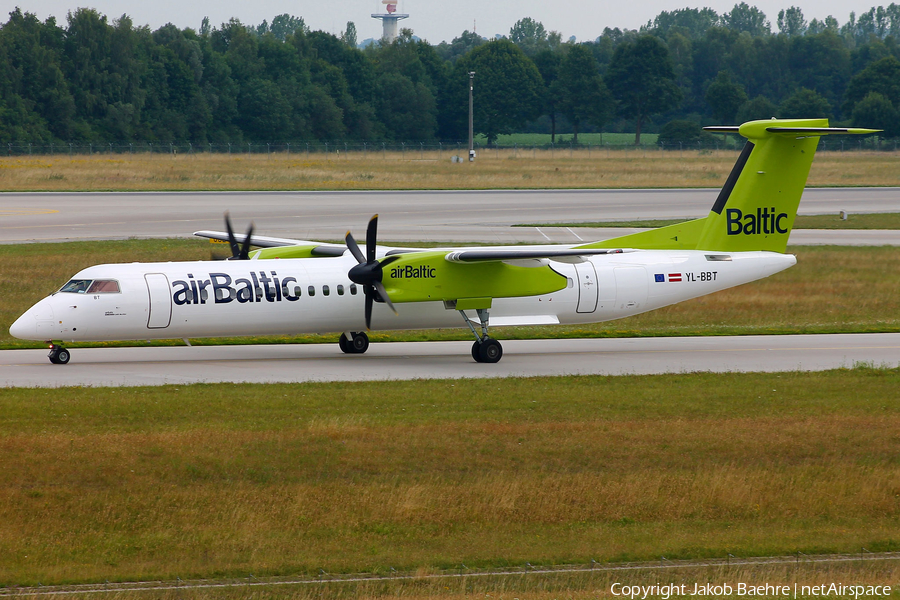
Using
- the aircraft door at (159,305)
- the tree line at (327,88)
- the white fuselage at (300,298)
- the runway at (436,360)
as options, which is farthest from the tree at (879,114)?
the aircraft door at (159,305)

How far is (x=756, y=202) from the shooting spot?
2762 centimetres

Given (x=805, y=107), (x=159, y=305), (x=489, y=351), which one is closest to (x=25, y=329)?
(x=159, y=305)

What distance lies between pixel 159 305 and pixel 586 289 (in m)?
11.2

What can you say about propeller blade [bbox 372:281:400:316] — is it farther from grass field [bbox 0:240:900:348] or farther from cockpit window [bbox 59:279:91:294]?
cockpit window [bbox 59:279:91:294]

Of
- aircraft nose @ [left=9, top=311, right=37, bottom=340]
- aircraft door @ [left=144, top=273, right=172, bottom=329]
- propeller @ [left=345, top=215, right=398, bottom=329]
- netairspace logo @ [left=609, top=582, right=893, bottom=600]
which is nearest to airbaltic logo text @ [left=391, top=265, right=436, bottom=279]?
propeller @ [left=345, top=215, right=398, bottom=329]

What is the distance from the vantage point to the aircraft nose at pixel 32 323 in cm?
2298

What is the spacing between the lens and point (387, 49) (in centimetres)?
15225

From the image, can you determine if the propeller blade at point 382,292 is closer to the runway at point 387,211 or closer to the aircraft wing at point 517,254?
the aircraft wing at point 517,254

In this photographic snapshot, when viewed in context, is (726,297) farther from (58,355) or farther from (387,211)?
(387,211)

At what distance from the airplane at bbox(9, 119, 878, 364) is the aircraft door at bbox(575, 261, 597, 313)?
3 cm

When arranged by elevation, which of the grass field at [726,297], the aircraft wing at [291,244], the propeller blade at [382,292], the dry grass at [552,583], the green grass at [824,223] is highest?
the aircraft wing at [291,244]


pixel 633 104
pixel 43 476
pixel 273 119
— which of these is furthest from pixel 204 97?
pixel 43 476

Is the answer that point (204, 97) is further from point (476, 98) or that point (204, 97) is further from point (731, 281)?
point (731, 281)

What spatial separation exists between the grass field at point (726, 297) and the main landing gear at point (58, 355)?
3.70 metres
